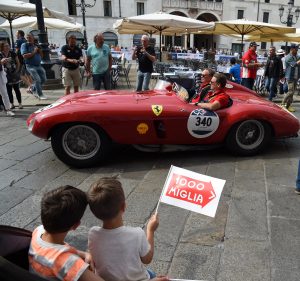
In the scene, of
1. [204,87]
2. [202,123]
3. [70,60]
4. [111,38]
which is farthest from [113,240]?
[111,38]

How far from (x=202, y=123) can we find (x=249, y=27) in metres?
8.54

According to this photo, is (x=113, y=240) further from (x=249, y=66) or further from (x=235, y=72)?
(x=235, y=72)

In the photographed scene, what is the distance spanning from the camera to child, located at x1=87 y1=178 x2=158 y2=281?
158 cm

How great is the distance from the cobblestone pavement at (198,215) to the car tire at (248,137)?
0.12 meters

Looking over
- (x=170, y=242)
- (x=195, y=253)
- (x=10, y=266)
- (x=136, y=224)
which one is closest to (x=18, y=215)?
(x=136, y=224)

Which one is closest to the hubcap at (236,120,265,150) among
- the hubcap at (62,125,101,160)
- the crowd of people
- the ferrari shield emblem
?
the ferrari shield emblem

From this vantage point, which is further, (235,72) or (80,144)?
(235,72)

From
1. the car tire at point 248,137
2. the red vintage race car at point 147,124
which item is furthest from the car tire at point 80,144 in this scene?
the car tire at point 248,137

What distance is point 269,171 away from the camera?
A: 166 inches

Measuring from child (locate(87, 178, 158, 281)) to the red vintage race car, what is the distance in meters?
2.57

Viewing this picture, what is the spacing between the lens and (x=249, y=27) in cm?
1167

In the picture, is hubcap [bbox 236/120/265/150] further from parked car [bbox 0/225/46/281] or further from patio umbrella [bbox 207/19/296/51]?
patio umbrella [bbox 207/19/296/51]

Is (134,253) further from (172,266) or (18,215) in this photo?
(18,215)

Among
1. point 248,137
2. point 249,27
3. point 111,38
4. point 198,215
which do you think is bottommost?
point 198,215
